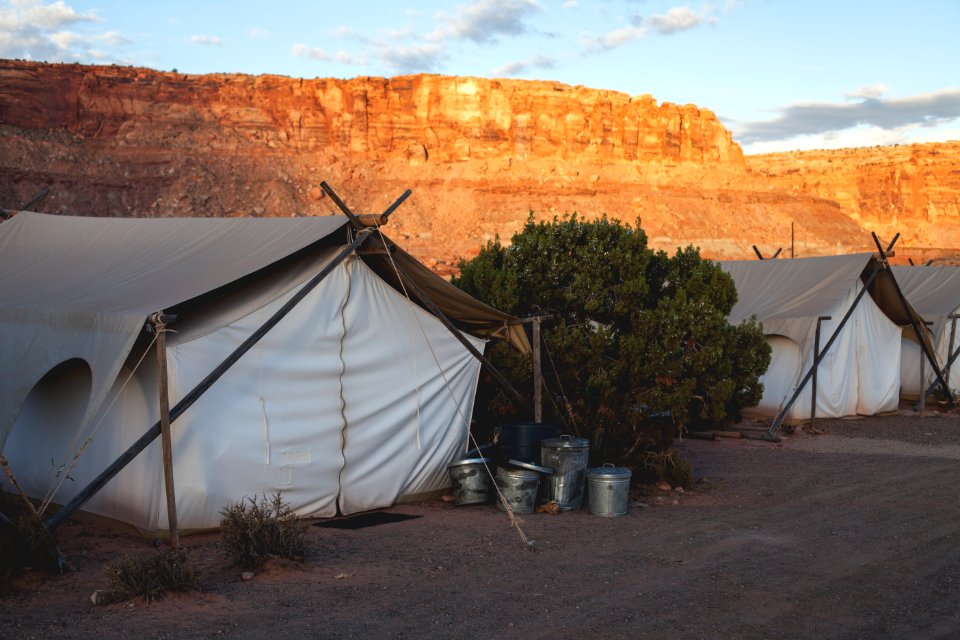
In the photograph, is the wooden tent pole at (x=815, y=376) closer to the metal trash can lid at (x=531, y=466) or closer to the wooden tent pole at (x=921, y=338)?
the wooden tent pole at (x=921, y=338)

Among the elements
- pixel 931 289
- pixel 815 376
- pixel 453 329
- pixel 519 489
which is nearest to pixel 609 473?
pixel 519 489

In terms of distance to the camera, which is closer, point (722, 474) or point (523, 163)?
point (722, 474)

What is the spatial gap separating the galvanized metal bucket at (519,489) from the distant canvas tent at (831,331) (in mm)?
8242

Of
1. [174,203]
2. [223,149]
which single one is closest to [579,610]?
[174,203]

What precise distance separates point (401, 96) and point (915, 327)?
64199mm

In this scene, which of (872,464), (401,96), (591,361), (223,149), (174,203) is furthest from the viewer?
(401,96)

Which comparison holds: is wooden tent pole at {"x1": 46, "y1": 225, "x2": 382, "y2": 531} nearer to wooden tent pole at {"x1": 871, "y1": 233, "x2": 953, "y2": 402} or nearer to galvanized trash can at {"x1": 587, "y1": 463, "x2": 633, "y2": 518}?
galvanized trash can at {"x1": 587, "y1": 463, "x2": 633, "y2": 518}

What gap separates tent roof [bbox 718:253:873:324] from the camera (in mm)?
16375

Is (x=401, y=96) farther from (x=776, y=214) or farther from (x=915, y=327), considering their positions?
(x=915, y=327)

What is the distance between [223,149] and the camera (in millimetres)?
66938

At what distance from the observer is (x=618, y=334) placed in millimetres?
10742

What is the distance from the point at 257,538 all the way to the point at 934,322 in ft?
55.0

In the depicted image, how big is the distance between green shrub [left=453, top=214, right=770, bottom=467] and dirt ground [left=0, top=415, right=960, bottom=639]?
3.53 feet

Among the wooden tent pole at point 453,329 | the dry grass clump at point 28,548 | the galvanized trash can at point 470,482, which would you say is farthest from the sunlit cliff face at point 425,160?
the dry grass clump at point 28,548
